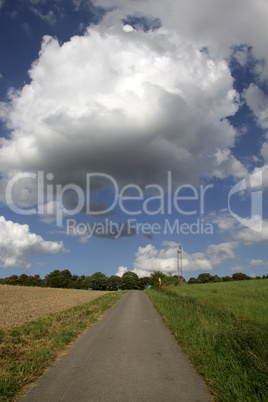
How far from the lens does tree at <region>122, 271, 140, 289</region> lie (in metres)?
151

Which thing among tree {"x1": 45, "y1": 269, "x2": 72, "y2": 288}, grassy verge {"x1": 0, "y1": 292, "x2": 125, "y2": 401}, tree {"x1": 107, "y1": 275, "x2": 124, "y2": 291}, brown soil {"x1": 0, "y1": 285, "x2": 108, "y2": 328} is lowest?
tree {"x1": 107, "y1": 275, "x2": 124, "y2": 291}

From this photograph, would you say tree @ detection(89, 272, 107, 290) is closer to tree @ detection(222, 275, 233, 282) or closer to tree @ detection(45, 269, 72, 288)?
tree @ detection(45, 269, 72, 288)

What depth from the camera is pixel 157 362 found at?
615cm

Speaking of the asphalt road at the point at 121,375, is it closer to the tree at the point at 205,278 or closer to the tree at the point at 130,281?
the tree at the point at 130,281

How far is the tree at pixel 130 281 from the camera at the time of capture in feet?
496

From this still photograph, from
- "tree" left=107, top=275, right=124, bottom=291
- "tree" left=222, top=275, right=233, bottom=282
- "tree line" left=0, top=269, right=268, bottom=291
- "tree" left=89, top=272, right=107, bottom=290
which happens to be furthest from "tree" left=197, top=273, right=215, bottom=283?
"tree" left=89, top=272, right=107, bottom=290

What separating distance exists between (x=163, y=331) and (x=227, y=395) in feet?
20.4

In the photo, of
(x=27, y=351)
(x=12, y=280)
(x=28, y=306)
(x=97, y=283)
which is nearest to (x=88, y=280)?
(x=97, y=283)

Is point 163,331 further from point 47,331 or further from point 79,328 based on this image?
point 47,331

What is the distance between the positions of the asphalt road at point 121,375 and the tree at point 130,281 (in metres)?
149

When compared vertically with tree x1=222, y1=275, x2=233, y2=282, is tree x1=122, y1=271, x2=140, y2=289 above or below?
below

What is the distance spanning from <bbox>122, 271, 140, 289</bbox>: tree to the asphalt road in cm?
14872

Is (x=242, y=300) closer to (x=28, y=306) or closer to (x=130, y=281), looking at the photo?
(x=28, y=306)

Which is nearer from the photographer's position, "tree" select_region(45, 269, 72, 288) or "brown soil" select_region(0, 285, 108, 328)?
"brown soil" select_region(0, 285, 108, 328)
